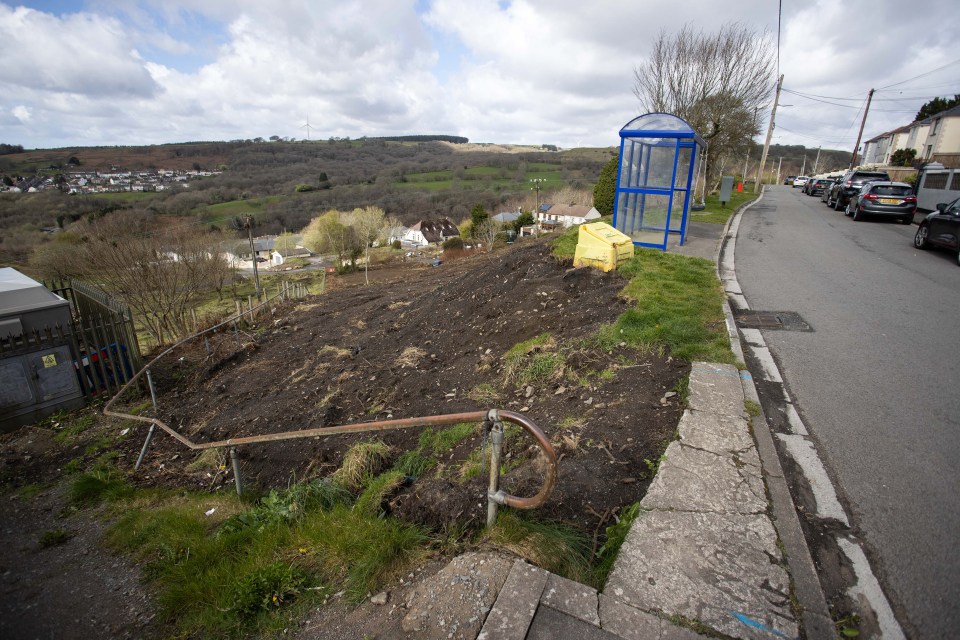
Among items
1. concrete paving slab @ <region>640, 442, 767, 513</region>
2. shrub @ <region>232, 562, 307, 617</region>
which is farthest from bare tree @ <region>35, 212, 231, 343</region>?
concrete paving slab @ <region>640, 442, 767, 513</region>

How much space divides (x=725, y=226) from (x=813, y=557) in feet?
47.4

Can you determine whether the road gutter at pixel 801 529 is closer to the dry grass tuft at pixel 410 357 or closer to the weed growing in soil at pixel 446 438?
the weed growing in soil at pixel 446 438

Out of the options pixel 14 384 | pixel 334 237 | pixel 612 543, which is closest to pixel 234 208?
pixel 334 237

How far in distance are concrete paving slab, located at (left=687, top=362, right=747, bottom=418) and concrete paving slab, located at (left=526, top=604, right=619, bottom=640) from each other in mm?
2423

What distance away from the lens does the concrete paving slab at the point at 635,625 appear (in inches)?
75.7

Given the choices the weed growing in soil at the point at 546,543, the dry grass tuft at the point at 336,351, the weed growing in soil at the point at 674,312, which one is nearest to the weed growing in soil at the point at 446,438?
the weed growing in soil at the point at 546,543

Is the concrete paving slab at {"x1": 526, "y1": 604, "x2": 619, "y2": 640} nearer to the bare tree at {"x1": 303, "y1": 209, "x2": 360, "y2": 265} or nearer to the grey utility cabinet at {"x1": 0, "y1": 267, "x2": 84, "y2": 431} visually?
the grey utility cabinet at {"x1": 0, "y1": 267, "x2": 84, "y2": 431}

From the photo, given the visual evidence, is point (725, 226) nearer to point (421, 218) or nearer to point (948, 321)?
point (948, 321)

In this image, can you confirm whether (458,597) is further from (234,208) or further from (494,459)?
(234,208)

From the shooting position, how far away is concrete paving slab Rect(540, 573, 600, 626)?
2020mm

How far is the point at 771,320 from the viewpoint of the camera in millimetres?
6309

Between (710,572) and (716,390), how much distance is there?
89.5 inches

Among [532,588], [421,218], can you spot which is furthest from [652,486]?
[421,218]

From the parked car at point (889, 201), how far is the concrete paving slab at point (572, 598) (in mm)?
19395
